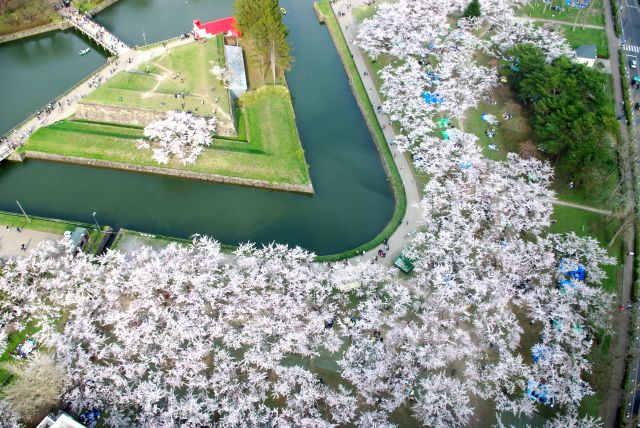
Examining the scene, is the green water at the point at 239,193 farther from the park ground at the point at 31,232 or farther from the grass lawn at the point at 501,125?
the grass lawn at the point at 501,125

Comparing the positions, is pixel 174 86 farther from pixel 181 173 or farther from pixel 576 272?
pixel 576 272

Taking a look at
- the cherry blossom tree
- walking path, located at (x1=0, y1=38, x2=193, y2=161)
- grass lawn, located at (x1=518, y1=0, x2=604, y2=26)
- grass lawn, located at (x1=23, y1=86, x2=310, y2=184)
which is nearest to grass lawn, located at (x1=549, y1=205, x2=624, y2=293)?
grass lawn, located at (x1=23, y1=86, x2=310, y2=184)

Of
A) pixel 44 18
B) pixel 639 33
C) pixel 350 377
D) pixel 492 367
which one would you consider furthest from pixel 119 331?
pixel 639 33

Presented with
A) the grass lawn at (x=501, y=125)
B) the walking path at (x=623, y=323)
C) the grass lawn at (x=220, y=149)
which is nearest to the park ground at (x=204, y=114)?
the grass lawn at (x=220, y=149)

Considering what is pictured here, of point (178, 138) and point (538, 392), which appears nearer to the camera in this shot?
point (538, 392)

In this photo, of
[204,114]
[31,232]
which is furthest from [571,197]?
[31,232]

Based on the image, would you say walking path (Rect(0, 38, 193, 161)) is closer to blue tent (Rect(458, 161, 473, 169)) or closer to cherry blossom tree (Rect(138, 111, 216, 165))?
cherry blossom tree (Rect(138, 111, 216, 165))
